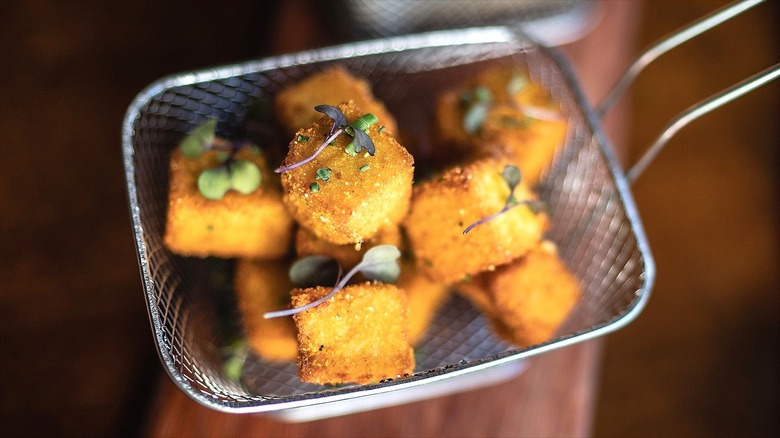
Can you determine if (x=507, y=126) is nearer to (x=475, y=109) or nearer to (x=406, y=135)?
(x=475, y=109)

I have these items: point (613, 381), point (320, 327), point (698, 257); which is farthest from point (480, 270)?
point (698, 257)

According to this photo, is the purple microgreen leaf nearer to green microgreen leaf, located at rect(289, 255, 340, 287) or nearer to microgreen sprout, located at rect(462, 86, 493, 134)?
green microgreen leaf, located at rect(289, 255, 340, 287)

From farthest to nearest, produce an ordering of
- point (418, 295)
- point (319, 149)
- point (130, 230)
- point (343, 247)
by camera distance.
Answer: point (130, 230), point (418, 295), point (343, 247), point (319, 149)

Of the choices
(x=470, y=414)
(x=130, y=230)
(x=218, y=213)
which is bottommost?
(x=470, y=414)

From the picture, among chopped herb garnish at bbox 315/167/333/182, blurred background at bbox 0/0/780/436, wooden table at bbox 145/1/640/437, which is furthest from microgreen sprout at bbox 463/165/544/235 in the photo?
blurred background at bbox 0/0/780/436

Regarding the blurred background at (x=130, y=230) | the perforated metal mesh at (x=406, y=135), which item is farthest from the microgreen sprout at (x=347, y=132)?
the blurred background at (x=130, y=230)

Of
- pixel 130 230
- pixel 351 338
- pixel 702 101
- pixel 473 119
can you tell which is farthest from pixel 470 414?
pixel 130 230
